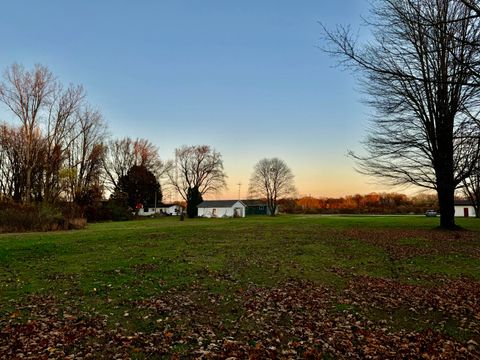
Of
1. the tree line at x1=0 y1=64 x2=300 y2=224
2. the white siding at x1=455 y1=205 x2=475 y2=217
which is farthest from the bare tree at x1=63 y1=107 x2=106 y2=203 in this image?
the white siding at x1=455 y1=205 x2=475 y2=217

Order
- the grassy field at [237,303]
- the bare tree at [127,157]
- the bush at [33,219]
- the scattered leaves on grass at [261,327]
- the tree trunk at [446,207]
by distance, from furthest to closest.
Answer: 1. the bare tree at [127,157]
2. the bush at [33,219]
3. the tree trunk at [446,207]
4. the grassy field at [237,303]
5. the scattered leaves on grass at [261,327]

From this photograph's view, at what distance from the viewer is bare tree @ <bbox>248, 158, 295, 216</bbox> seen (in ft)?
282

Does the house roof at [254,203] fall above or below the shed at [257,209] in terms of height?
above

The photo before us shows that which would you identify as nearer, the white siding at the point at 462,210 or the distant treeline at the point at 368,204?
the white siding at the point at 462,210

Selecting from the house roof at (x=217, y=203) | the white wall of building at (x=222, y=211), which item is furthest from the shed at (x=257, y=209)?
the house roof at (x=217, y=203)

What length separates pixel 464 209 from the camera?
71.8 m

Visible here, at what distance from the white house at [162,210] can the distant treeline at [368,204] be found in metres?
27.0

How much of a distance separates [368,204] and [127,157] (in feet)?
197

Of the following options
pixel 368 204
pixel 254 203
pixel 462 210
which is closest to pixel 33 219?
pixel 254 203

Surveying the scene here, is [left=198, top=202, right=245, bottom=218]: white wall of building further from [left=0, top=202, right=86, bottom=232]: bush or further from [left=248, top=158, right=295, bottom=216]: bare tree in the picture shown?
[left=0, top=202, right=86, bottom=232]: bush

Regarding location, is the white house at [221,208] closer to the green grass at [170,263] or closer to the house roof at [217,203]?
the house roof at [217,203]

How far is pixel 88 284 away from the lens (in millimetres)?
9914

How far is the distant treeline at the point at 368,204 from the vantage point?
250ft

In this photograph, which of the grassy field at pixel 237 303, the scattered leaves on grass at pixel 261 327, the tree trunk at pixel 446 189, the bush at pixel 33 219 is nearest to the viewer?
the scattered leaves on grass at pixel 261 327
